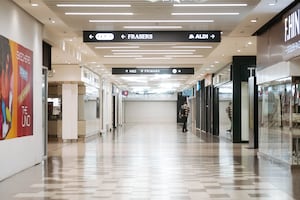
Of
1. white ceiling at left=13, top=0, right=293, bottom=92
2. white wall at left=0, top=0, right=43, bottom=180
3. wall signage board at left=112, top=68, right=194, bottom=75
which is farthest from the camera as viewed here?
wall signage board at left=112, top=68, right=194, bottom=75

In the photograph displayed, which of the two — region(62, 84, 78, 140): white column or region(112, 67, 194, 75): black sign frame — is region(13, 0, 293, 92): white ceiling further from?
region(62, 84, 78, 140): white column

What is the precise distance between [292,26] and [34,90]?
6072 mm

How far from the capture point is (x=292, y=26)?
10.1 metres

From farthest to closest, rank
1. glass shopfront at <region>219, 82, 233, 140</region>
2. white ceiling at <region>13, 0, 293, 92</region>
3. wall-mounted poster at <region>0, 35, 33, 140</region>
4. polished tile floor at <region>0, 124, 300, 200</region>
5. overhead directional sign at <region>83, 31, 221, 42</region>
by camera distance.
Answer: glass shopfront at <region>219, 82, 233, 140</region>
overhead directional sign at <region>83, 31, 221, 42</region>
white ceiling at <region>13, 0, 293, 92</region>
wall-mounted poster at <region>0, 35, 33, 140</region>
polished tile floor at <region>0, 124, 300, 200</region>

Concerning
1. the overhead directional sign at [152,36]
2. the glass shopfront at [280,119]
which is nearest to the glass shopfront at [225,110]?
the glass shopfront at [280,119]

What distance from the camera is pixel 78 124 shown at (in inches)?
901

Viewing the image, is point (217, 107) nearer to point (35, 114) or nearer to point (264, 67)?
point (264, 67)

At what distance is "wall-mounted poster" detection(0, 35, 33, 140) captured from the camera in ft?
29.4

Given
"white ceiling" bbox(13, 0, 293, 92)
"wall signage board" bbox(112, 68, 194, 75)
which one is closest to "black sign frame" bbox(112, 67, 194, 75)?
"wall signage board" bbox(112, 68, 194, 75)

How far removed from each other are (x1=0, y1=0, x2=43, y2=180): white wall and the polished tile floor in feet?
0.91

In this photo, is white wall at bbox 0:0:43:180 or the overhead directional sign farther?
the overhead directional sign

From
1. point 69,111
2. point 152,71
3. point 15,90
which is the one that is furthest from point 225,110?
point 15,90

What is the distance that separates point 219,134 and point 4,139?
16472 mm

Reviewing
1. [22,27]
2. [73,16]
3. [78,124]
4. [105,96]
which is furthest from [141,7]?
[105,96]
